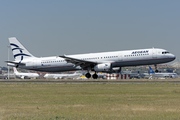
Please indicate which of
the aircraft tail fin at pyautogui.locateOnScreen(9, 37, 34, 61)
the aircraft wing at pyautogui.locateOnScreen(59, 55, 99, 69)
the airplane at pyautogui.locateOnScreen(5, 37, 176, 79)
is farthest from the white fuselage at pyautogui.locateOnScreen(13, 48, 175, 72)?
the aircraft tail fin at pyautogui.locateOnScreen(9, 37, 34, 61)

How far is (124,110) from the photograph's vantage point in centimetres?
1745

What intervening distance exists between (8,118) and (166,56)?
42.9 meters

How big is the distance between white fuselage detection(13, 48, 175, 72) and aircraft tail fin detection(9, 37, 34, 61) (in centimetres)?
345

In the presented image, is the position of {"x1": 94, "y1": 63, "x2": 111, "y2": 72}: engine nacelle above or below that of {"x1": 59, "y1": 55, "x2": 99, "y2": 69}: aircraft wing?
below

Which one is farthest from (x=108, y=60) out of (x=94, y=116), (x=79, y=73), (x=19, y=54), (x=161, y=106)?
(x=79, y=73)

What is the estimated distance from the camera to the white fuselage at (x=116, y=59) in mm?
53000

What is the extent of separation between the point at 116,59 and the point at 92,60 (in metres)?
5.40

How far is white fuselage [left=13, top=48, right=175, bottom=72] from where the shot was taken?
53000mm

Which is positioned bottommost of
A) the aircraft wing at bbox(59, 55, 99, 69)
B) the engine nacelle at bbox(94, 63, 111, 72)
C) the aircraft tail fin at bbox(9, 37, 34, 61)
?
the engine nacelle at bbox(94, 63, 111, 72)

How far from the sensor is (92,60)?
57250mm

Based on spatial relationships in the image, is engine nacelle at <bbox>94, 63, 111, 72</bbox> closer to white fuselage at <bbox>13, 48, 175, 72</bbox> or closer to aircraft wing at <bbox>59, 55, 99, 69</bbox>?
white fuselage at <bbox>13, 48, 175, 72</bbox>

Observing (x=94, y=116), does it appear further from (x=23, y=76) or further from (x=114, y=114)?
(x=23, y=76)

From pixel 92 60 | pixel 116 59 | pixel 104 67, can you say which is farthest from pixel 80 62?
pixel 116 59

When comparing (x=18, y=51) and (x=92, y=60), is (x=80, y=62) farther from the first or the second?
(x=18, y=51)
